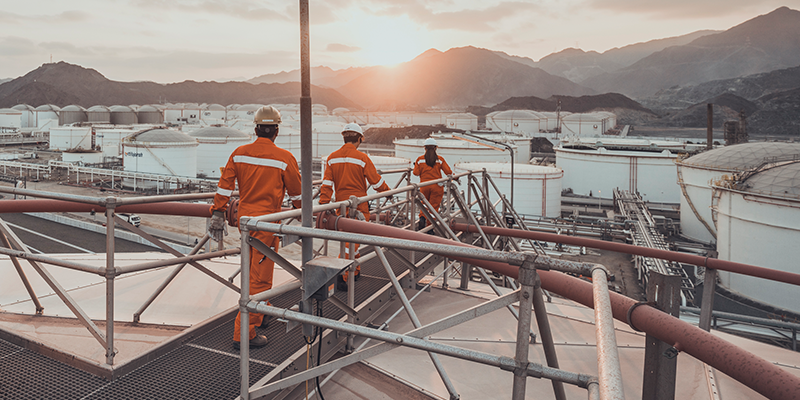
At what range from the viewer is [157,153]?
1217 inches

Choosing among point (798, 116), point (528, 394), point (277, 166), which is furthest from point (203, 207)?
point (798, 116)

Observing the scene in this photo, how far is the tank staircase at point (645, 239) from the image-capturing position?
51.0 ft

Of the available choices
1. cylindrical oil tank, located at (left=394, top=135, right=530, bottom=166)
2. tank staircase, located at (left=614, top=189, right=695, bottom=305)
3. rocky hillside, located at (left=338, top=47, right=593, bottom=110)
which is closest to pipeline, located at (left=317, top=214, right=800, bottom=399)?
tank staircase, located at (left=614, top=189, right=695, bottom=305)

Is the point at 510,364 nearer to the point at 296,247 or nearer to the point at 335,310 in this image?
the point at 335,310

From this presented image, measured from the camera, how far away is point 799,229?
1455cm

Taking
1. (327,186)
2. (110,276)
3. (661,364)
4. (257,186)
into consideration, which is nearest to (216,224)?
(257,186)

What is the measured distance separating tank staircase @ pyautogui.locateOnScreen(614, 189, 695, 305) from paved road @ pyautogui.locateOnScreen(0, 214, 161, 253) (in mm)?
15053

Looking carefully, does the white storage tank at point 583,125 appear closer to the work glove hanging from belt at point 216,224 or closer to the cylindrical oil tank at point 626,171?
the cylindrical oil tank at point 626,171

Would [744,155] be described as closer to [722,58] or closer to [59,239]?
[59,239]

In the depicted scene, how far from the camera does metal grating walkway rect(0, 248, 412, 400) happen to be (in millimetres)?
2922

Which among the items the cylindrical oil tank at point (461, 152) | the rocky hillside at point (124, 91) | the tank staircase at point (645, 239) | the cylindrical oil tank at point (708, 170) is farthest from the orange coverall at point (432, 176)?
the rocky hillside at point (124, 91)

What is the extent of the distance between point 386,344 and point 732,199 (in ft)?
59.7

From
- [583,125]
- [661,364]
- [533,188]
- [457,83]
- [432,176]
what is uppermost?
[457,83]

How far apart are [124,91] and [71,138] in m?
85.4
